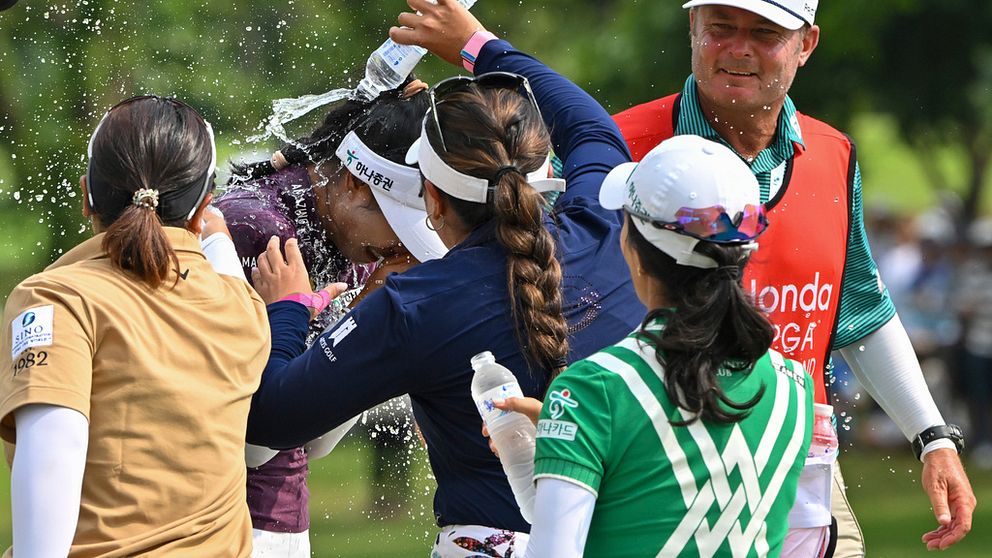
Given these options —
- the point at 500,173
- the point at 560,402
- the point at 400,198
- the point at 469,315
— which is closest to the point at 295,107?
the point at 400,198

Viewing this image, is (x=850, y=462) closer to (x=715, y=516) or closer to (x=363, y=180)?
(x=363, y=180)

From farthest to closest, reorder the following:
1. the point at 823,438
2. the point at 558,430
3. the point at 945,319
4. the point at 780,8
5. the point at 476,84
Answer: the point at 945,319
the point at 780,8
the point at 823,438
the point at 476,84
the point at 558,430

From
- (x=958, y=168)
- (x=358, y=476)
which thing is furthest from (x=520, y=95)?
(x=958, y=168)

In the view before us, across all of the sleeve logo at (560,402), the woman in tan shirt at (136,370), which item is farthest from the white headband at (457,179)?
the sleeve logo at (560,402)

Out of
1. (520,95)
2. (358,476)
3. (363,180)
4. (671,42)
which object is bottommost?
(358,476)

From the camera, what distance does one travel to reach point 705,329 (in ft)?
9.20

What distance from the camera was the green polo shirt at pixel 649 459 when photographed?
271 centimetres

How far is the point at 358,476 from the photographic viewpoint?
15758mm

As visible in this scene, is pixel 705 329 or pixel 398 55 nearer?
pixel 705 329

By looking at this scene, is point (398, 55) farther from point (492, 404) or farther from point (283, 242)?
point (492, 404)

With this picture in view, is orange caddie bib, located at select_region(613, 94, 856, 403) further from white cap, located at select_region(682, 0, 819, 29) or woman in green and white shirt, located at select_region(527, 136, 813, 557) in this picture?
woman in green and white shirt, located at select_region(527, 136, 813, 557)

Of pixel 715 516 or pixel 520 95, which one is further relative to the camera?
pixel 520 95

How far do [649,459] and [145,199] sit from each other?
1.22 meters

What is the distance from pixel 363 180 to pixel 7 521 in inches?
373
